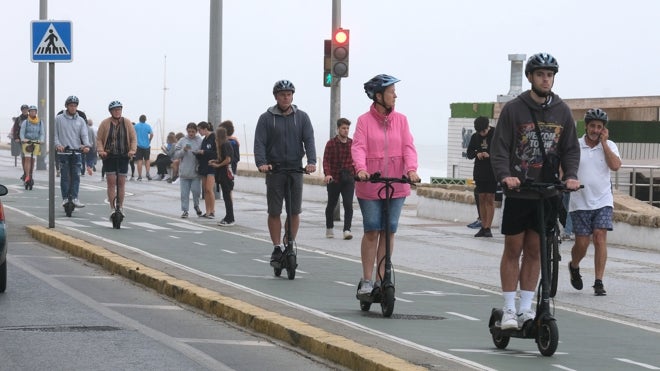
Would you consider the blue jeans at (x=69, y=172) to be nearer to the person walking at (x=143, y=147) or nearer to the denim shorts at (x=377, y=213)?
the denim shorts at (x=377, y=213)

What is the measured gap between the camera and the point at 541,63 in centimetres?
934

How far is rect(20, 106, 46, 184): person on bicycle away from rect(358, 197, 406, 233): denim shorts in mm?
20922

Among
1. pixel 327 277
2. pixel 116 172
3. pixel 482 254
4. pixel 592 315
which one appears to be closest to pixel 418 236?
pixel 482 254

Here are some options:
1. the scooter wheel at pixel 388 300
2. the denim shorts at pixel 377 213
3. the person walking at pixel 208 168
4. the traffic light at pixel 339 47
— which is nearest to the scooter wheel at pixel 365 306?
the scooter wheel at pixel 388 300

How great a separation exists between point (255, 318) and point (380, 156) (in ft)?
5.59

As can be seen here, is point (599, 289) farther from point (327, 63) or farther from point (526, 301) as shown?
point (327, 63)

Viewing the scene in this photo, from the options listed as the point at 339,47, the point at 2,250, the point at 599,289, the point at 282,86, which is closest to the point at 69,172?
the point at 339,47

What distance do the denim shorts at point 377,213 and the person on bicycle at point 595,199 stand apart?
9.79 feet

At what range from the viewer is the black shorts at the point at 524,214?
31.0 ft

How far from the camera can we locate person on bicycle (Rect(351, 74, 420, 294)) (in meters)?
11.5

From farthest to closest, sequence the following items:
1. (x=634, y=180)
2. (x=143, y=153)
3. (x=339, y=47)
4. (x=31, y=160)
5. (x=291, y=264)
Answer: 1. (x=143, y=153)
2. (x=31, y=160)
3. (x=634, y=180)
4. (x=339, y=47)
5. (x=291, y=264)

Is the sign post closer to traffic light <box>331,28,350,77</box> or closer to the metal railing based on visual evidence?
traffic light <box>331,28,350,77</box>

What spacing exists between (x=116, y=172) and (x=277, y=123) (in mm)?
7029

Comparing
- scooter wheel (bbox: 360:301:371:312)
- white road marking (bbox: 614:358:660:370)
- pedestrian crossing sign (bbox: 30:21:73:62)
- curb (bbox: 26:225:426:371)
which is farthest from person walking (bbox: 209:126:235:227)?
white road marking (bbox: 614:358:660:370)
